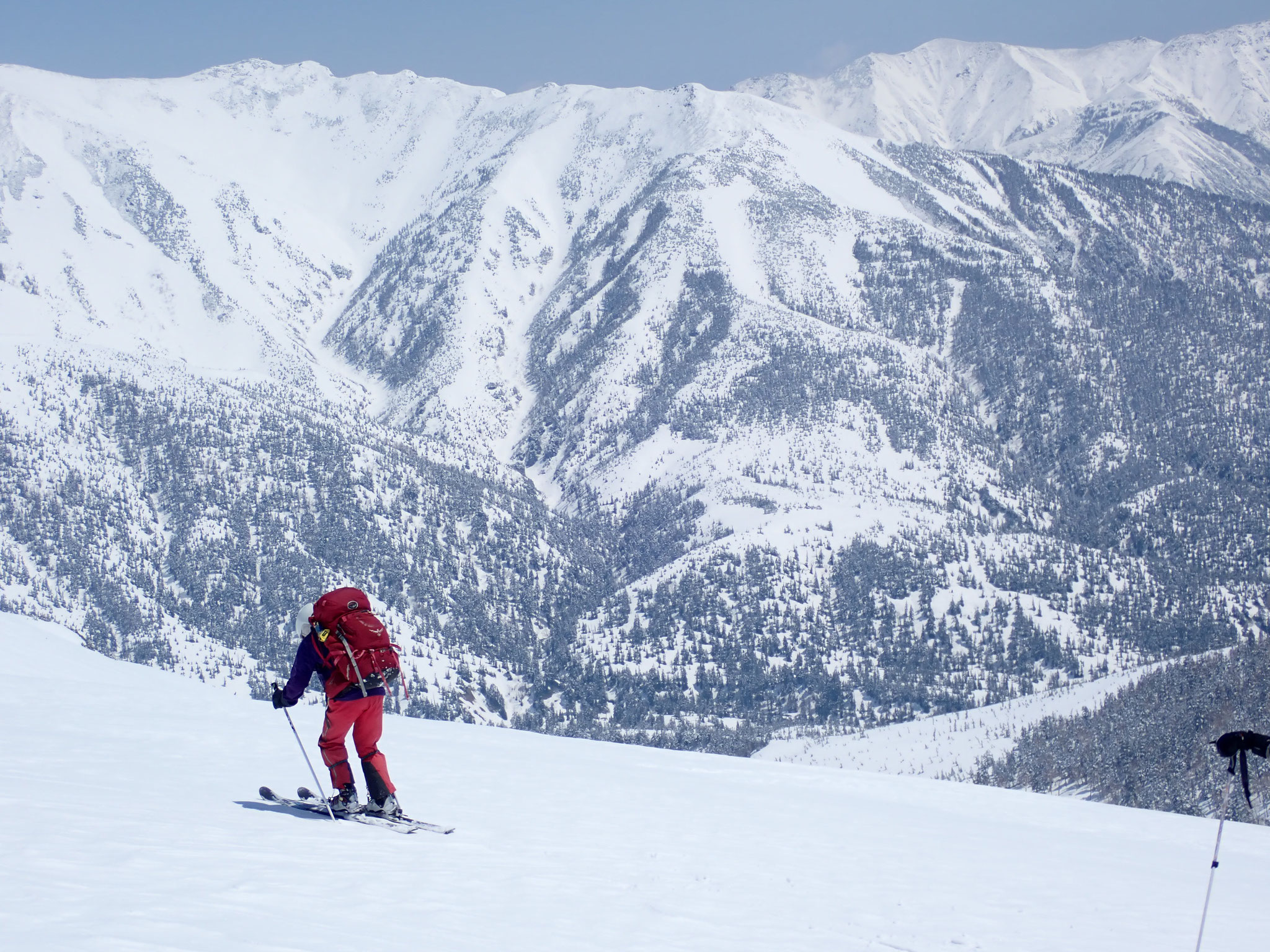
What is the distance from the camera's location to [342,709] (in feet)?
59.9

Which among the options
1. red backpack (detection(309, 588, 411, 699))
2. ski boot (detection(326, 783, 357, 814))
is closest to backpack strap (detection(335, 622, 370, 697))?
red backpack (detection(309, 588, 411, 699))

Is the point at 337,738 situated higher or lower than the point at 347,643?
lower

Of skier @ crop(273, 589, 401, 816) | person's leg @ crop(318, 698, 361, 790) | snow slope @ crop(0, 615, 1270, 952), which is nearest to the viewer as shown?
snow slope @ crop(0, 615, 1270, 952)

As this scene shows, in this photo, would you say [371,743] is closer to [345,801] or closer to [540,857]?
[345,801]

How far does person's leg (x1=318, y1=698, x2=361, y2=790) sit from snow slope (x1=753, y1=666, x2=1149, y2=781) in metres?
152

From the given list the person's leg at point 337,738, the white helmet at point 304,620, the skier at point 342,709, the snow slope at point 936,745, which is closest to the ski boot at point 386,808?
the skier at point 342,709

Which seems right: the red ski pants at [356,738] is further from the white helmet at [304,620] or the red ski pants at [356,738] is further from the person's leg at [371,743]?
the white helmet at [304,620]

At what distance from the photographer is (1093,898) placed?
794 inches

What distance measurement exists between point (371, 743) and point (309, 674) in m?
1.56

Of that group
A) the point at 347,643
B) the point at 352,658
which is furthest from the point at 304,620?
the point at 352,658

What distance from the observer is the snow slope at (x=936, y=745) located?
559ft

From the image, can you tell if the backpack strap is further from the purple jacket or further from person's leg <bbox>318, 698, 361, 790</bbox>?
person's leg <bbox>318, 698, 361, 790</bbox>

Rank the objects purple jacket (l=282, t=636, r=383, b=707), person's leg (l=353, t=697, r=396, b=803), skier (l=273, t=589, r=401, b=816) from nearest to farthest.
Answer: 1. purple jacket (l=282, t=636, r=383, b=707)
2. skier (l=273, t=589, r=401, b=816)
3. person's leg (l=353, t=697, r=396, b=803)

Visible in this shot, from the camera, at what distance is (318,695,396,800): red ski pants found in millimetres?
18312
